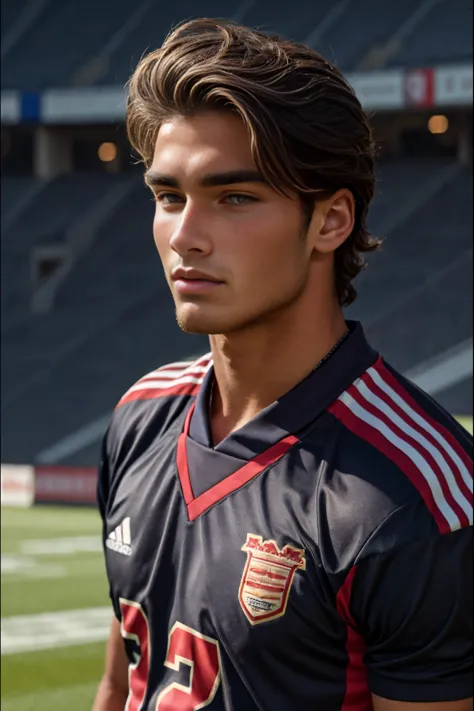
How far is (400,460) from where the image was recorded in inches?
73.6

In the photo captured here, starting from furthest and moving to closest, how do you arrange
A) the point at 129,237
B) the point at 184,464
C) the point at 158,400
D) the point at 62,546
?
the point at 129,237
the point at 62,546
the point at 158,400
the point at 184,464

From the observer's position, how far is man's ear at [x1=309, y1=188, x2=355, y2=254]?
77.6 inches

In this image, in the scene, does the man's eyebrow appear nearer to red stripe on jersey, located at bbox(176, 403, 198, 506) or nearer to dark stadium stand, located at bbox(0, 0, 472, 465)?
red stripe on jersey, located at bbox(176, 403, 198, 506)

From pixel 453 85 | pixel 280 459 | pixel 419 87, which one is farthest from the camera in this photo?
pixel 419 87

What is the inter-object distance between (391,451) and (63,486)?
11.4 metres

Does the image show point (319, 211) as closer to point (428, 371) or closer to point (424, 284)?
point (428, 371)

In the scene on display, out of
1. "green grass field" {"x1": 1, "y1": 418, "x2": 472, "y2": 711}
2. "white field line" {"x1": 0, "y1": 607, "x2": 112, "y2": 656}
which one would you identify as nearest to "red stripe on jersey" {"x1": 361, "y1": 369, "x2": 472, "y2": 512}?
"green grass field" {"x1": 1, "y1": 418, "x2": 472, "y2": 711}

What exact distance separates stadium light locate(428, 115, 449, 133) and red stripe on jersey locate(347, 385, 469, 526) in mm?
20145

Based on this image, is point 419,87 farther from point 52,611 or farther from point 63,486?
point 52,611

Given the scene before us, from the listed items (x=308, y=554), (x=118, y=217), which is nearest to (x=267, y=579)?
(x=308, y=554)

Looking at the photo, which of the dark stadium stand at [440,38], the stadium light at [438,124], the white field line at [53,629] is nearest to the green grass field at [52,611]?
the white field line at [53,629]

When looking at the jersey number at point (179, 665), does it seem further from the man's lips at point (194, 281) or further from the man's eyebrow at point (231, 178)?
the man's eyebrow at point (231, 178)

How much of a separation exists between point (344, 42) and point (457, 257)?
15.0ft

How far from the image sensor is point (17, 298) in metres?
20.6
